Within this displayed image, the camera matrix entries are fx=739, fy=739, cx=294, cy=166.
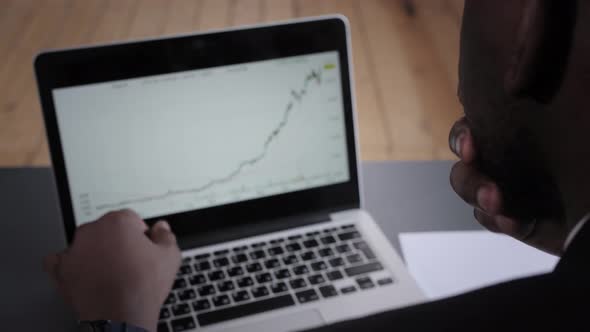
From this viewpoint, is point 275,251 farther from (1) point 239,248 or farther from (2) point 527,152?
(2) point 527,152

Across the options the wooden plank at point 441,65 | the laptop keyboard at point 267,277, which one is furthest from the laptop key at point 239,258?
the wooden plank at point 441,65

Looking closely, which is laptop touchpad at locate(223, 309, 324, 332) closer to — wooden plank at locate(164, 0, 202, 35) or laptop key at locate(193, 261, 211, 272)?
laptop key at locate(193, 261, 211, 272)

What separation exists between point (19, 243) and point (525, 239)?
70 cm

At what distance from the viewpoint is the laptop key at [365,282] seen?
2.95 ft

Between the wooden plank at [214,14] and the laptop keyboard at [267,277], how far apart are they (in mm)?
1924

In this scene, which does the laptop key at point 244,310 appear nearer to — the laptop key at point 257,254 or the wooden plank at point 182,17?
the laptop key at point 257,254

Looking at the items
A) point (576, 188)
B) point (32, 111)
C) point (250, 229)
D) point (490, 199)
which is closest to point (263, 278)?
point (250, 229)

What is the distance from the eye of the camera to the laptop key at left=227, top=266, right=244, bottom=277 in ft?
3.02

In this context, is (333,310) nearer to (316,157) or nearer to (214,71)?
(316,157)

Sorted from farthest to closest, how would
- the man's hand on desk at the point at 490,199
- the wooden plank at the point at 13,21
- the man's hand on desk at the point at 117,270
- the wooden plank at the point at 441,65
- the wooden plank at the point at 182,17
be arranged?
the wooden plank at the point at 182,17 → the wooden plank at the point at 13,21 → the wooden plank at the point at 441,65 → the man's hand on desk at the point at 117,270 → the man's hand on desk at the point at 490,199

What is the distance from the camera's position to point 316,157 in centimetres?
101

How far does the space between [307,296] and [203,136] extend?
254 mm

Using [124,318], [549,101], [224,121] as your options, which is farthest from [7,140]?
[549,101]

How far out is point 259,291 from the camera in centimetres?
89
